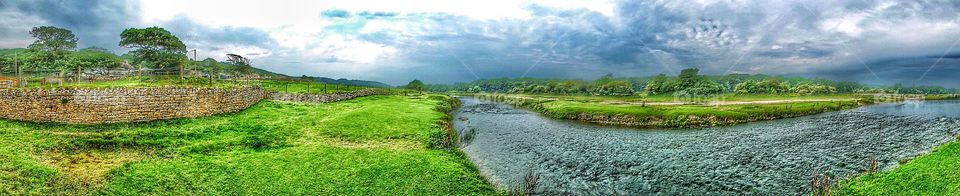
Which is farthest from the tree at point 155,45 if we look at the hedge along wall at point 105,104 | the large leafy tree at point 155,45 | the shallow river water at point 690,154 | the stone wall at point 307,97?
the shallow river water at point 690,154

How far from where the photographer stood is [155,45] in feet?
241

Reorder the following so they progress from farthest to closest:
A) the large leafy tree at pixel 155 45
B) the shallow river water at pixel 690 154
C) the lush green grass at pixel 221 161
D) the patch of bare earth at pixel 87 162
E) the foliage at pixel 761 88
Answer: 1. the foliage at pixel 761 88
2. the large leafy tree at pixel 155 45
3. the shallow river water at pixel 690 154
4. the lush green grass at pixel 221 161
5. the patch of bare earth at pixel 87 162

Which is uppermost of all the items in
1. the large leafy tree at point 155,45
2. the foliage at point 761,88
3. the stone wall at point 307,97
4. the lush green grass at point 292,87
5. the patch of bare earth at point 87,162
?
the large leafy tree at point 155,45

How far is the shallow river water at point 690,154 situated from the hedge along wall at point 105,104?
21.9 metres

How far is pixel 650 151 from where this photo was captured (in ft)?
112

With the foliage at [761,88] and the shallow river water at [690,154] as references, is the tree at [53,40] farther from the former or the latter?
the foliage at [761,88]

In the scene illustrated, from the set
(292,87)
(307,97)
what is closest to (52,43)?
(292,87)

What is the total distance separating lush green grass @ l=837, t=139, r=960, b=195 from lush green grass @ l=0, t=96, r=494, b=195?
17.2m

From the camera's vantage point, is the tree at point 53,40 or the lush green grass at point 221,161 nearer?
the lush green grass at point 221,161

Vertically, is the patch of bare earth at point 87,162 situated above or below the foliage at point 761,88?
below

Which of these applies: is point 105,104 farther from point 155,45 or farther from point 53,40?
point 53,40

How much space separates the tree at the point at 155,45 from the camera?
6969 centimetres

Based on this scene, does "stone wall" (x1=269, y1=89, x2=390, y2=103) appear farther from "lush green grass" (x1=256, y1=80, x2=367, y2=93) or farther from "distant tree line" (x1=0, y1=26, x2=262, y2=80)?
"distant tree line" (x1=0, y1=26, x2=262, y2=80)

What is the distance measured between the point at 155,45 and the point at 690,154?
80299 mm
